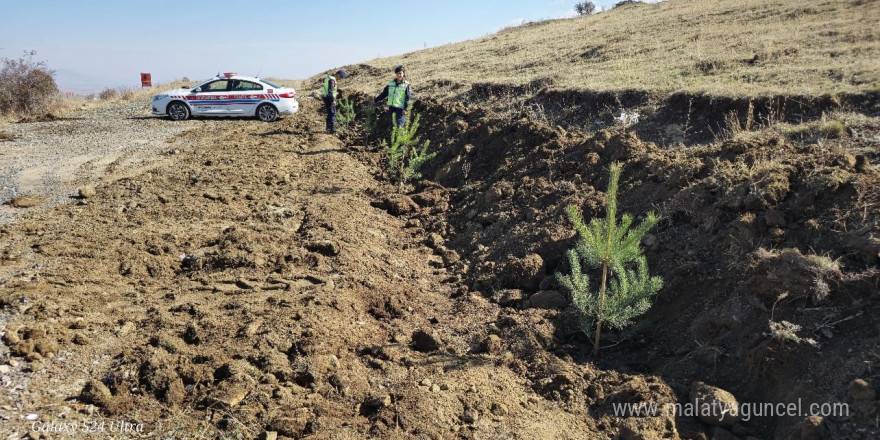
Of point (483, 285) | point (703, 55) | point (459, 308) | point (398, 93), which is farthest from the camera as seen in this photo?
point (703, 55)

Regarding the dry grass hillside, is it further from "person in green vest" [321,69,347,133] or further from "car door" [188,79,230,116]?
"car door" [188,79,230,116]

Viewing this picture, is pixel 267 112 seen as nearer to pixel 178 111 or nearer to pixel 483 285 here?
pixel 178 111

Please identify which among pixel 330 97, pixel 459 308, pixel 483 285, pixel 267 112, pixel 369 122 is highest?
pixel 330 97

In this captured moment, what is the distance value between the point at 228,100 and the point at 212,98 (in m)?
0.43

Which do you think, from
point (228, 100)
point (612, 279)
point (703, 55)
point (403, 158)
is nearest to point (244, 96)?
point (228, 100)

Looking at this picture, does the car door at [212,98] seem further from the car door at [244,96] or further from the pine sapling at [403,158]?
the pine sapling at [403,158]

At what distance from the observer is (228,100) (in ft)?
50.2

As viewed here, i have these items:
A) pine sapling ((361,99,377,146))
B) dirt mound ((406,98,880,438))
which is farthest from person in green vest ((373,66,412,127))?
dirt mound ((406,98,880,438))

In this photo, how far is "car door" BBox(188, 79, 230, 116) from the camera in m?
15.2

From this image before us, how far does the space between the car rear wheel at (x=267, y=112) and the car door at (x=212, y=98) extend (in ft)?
3.03

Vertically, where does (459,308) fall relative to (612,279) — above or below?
below

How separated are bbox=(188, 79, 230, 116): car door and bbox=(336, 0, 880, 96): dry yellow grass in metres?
5.04

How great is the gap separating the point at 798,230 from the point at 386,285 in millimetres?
3894

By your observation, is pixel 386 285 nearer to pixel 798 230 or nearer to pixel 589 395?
pixel 589 395
